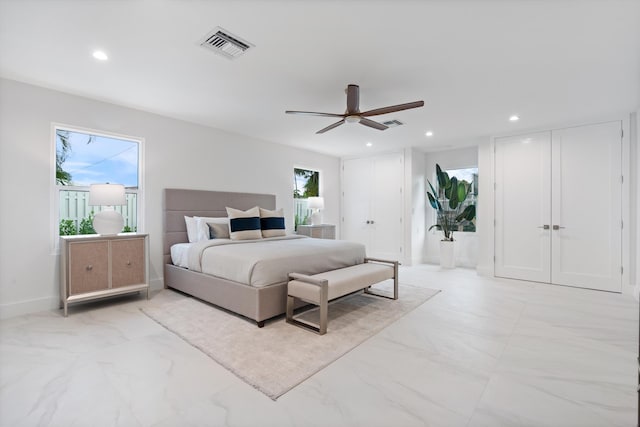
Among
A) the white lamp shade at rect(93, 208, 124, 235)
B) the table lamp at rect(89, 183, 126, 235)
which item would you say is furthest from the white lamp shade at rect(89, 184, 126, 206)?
the white lamp shade at rect(93, 208, 124, 235)

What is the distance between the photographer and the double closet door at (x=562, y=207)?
4242 millimetres

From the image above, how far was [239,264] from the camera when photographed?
3.05 m

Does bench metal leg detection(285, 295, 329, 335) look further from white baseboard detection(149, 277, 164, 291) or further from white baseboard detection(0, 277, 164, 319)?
white baseboard detection(0, 277, 164, 319)

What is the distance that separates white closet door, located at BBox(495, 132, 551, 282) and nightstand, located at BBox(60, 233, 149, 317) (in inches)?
217

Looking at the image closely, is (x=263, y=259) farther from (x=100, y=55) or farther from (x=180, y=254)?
(x=100, y=55)

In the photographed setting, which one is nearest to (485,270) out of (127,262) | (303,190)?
(303,190)

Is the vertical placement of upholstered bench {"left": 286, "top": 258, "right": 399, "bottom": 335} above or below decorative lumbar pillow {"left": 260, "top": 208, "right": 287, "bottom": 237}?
below

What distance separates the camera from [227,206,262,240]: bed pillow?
419cm

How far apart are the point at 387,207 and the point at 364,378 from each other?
493 centimetres

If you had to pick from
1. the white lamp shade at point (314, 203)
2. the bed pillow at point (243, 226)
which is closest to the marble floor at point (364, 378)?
the bed pillow at point (243, 226)

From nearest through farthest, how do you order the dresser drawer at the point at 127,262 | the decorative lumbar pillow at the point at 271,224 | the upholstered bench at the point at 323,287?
the upholstered bench at the point at 323,287, the dresser drawer at the point at 127,262, the decorative lumbar pillow at the point at 271,224

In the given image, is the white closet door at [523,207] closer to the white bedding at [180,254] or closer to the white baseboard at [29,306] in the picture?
the white bedding at [180,254]

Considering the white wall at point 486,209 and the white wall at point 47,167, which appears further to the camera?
the white wall at point 486,209

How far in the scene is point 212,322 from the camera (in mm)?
2949
